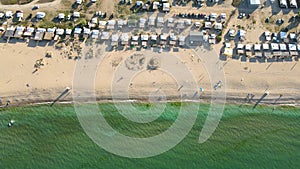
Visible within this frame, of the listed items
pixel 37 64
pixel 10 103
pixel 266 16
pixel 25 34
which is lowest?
pixel 10 103

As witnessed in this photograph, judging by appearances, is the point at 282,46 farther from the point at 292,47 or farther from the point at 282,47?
the point at 292,47

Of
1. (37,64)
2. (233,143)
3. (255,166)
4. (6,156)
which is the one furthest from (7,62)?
(255,166)

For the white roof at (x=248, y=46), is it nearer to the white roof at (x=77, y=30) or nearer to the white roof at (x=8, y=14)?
the white roof at (x=77, y=30)

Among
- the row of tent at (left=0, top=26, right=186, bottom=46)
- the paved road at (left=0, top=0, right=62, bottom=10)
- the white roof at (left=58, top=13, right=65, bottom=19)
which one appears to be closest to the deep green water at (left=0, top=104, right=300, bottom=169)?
the row of tent at (left=0, top=26, right=186, bottom=46)

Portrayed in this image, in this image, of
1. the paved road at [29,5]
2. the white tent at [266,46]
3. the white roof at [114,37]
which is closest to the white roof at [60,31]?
the paved road at [29,5]

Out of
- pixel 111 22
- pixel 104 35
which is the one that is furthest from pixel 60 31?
pixel 111 22

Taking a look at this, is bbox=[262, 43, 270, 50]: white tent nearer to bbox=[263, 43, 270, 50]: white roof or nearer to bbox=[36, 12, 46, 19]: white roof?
bbox=[263, 43, 270, 50]: white roof

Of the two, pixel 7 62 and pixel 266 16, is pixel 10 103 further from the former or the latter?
pixel 266 16
